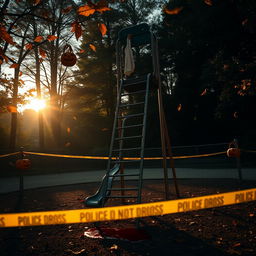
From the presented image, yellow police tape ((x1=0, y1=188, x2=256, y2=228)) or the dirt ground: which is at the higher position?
yellow police tape ((x1=0, y1=188, x2=256, y2=228))

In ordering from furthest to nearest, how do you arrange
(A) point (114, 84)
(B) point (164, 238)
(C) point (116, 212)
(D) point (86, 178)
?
(A) point (114, 84) < (D) point (86, 178) < (B) point (164, 238) < (C) point (116, 212)

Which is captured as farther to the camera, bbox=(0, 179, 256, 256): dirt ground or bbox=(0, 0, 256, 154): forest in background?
bbox=(0, 0, 256, 154): forest in background

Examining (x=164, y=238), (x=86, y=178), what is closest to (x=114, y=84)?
(x=86, y=178)

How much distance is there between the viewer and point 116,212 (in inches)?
126

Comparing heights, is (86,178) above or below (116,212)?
below

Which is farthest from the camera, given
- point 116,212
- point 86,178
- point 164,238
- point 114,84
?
point 114,84

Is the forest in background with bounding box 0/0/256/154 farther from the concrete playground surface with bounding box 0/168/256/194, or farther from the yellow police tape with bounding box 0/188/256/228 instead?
the yellow police tape with bounding box 0/188/256/228

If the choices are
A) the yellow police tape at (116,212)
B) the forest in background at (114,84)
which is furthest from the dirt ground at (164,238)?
the forest in background at (114,84)

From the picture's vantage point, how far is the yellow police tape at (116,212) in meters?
3.00

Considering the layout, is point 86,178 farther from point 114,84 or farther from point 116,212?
point 114,84

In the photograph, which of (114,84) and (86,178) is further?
(114,84)

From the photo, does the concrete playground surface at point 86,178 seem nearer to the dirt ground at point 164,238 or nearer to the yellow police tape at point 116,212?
the dirt ground at point 164,238

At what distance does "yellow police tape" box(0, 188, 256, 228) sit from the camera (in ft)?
9.83

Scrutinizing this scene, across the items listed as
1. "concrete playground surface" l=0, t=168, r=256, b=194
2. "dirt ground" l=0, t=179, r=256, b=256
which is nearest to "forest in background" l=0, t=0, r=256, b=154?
"concrete playground surface" l=0, t=168, r=256, b=194
